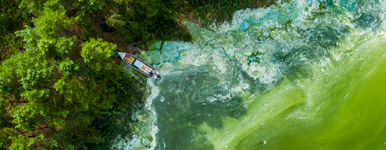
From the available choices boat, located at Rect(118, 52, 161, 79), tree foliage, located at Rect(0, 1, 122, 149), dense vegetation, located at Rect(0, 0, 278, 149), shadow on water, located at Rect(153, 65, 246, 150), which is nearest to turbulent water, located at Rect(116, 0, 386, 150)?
shadow on water, located at Rect(153, 65, 246, 150)

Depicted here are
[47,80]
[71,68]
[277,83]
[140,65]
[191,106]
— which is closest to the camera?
[47,80]

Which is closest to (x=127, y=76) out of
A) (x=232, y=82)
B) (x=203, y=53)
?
(x=203, y=53)

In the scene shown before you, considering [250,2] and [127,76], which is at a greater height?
[250,2]

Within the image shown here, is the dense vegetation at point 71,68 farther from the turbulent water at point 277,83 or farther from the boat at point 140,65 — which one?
the turbulent water at point 277,83

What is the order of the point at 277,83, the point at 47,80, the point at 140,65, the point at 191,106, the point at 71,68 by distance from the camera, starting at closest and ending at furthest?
the point at 47,80
the point at 71,68
the point at 140,65
the point at 277,83
the point at 191,106

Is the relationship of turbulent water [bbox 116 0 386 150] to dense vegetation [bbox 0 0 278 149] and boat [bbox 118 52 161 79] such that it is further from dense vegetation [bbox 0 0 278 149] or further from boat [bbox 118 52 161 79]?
dense vegetation [bbox 0 0 278 149]

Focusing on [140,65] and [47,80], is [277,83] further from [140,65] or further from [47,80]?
[47,80]

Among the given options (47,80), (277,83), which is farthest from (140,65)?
(277,83)

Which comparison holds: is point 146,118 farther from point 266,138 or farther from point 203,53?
point 266,138
